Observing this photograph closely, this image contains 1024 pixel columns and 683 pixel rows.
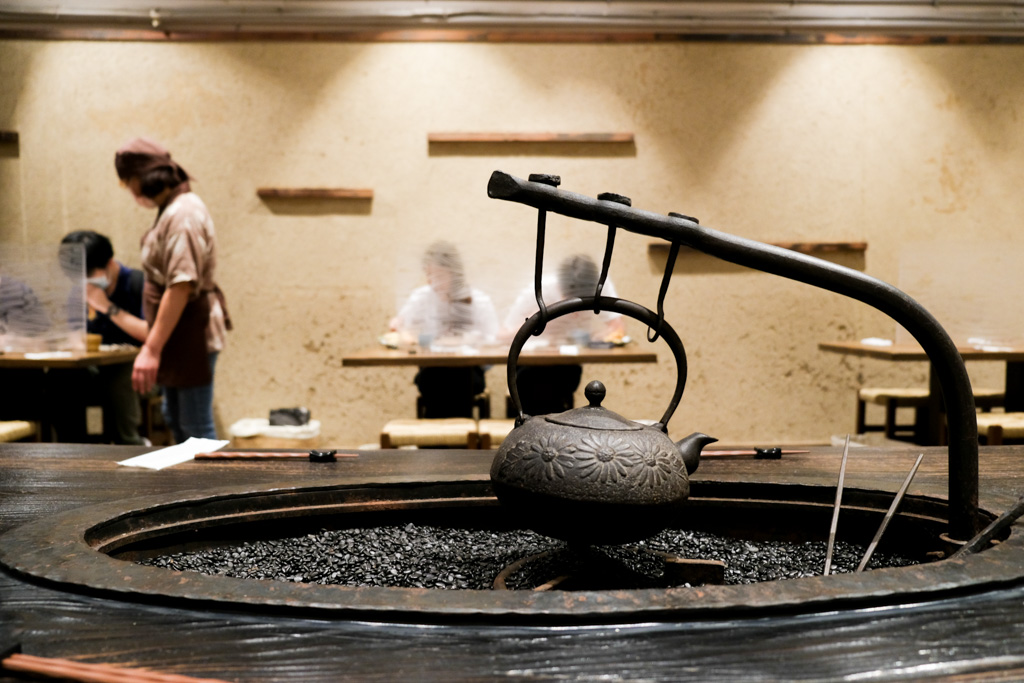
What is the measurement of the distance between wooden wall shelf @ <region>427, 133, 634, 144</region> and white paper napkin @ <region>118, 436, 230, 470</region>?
169 inches

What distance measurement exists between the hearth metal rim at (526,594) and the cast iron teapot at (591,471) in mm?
234

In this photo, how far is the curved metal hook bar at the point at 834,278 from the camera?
98 centimetres

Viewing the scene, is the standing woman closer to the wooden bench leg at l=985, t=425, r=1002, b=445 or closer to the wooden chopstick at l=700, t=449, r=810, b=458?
the wooden chopstick at l=700, t=449, r=810, b=458

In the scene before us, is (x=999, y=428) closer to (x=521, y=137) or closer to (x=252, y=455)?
(x=521, y=137)

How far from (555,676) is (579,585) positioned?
0.58m

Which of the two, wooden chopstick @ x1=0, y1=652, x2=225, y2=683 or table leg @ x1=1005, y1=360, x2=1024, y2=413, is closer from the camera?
wooden chopstick @ x1=0, y1=652, x2=225, y2=683

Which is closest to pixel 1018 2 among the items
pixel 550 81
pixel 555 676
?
pixel 550 81

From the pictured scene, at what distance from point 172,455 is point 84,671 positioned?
1076mm

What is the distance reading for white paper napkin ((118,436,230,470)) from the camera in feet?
5.22

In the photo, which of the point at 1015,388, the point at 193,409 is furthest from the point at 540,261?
the point at 1015,388

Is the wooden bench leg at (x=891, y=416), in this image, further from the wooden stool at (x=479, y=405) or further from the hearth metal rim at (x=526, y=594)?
the hearth metal rim at (x=526, y=594)

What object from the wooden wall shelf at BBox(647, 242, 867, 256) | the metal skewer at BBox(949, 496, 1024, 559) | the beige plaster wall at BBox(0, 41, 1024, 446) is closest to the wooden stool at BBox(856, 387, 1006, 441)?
the beige plaster wall at BBox(0, 41, 1024, 446)

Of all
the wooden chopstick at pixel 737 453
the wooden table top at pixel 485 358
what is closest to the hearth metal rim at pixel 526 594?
the wooden chopstick at pixel 737 453

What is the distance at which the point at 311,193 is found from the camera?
5793mm
